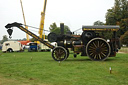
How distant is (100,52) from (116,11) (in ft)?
133

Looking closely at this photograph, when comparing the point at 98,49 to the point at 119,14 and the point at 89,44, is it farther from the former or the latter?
the point at 119,14

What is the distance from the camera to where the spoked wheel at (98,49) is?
53.2 ft

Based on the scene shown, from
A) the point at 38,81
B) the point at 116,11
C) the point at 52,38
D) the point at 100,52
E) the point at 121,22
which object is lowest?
the point at 38,81

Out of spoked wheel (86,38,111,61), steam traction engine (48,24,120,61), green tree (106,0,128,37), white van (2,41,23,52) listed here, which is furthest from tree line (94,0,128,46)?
spoked wheel (86,38,111,61)

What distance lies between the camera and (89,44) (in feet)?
53.5

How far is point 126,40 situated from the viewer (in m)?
45.0

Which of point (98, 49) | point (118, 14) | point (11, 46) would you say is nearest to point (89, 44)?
point (98, 49)

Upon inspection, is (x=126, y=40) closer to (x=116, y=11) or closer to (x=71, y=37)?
(x=116, y=11)

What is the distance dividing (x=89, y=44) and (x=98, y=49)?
0.84 meters

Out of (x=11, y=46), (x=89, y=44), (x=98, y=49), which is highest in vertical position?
(x=11, y=46)

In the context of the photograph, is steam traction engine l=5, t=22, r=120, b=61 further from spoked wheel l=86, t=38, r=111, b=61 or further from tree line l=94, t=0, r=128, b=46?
tree line l=94, t=0, r=128, b=46

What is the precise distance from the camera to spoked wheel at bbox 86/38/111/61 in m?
16.2

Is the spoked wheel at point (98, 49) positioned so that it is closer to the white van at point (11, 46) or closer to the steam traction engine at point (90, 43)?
the steam traction engine at point (90, 43)

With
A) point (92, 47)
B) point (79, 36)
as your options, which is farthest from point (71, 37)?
point (92, 47)
